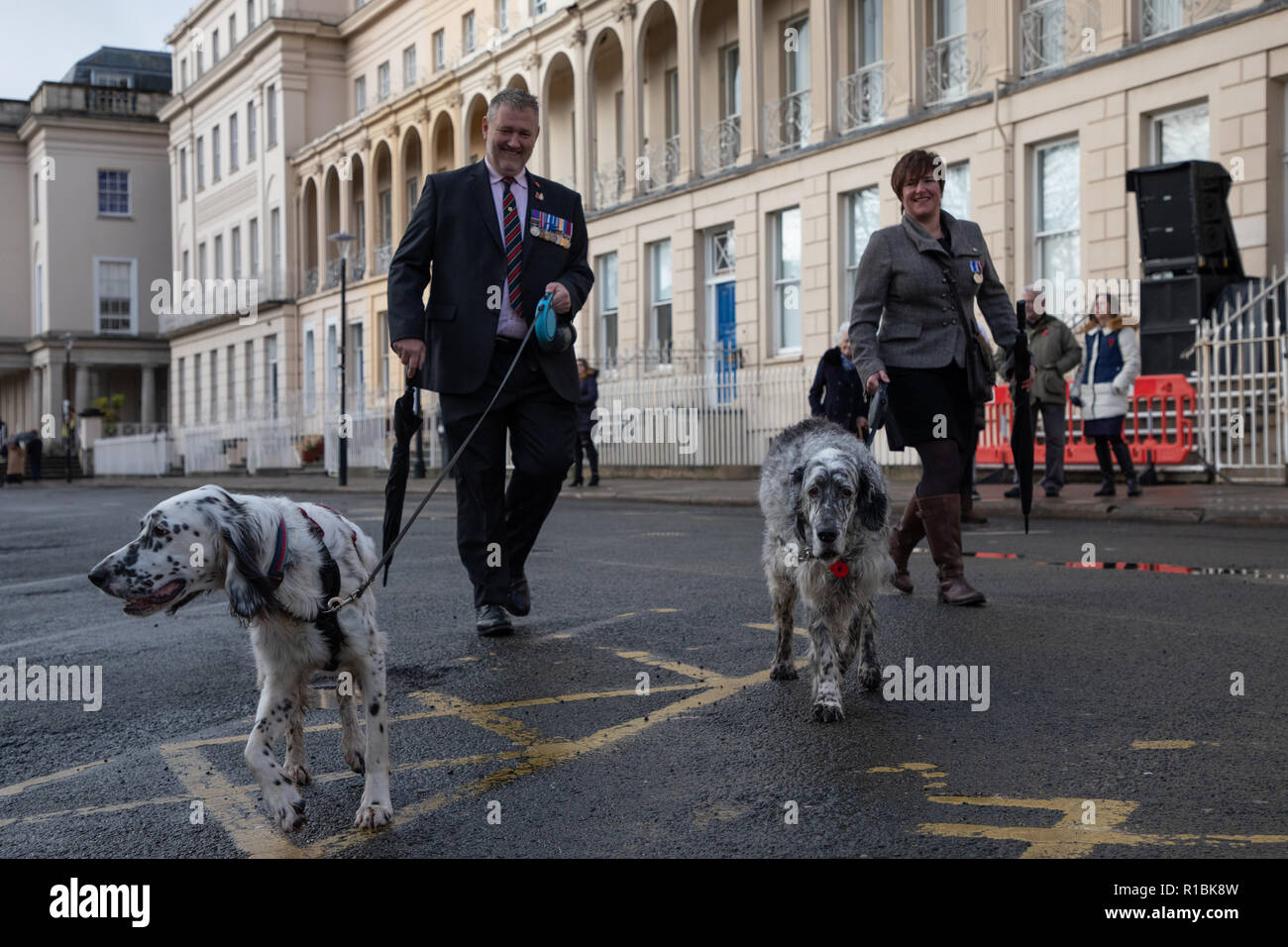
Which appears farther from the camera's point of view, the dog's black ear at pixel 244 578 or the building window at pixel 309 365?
the building window at pixel 309 365

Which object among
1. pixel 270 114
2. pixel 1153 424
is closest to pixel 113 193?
pixel 270 114

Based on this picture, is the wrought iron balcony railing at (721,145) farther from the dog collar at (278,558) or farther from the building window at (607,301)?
the dog collar at (278,558)

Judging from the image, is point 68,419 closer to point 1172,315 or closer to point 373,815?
point 1172,315

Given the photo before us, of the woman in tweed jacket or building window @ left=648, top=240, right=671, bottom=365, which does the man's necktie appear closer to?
the woman in tweed jacket

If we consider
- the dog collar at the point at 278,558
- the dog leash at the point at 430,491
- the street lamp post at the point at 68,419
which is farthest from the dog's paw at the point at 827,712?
the street lamp post at the point at 68,419

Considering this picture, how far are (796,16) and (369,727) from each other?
23338 millimetres

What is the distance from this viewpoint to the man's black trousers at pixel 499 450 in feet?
20.0

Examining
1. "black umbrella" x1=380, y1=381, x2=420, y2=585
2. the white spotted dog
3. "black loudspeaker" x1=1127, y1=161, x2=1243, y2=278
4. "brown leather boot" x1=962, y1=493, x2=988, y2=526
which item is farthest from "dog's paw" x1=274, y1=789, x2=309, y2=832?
"black loudspeaker" x1=1127, y1=161, x2=1243, y2=278

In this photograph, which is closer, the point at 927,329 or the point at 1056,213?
the point at 927,329

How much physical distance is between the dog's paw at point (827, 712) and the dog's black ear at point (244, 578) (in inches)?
77.0

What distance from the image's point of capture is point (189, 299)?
2208 inches

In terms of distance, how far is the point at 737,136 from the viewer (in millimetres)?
25906

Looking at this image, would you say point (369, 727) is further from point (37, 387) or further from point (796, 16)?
point (37, 387)

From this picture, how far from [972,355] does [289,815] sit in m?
4.49
